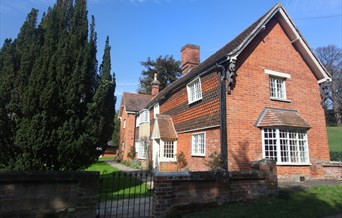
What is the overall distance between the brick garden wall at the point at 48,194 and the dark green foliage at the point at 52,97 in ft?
5.55

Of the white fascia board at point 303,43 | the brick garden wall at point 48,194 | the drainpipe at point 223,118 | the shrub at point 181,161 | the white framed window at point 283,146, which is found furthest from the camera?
the shrub at point 181,161

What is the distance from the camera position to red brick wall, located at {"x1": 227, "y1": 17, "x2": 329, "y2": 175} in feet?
41.2

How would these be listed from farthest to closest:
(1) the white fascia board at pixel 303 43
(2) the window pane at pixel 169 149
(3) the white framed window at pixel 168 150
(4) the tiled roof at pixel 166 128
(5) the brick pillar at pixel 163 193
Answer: (2) the window pane at pixel 169 149 < (3) the white framed window at pixel 168 150 < (4) the tiled roof at pixel 166 128 < (1) the white fascia board at pixel 303 43 < (5) the brick pillar at pixel 163 193

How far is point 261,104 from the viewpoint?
1369 cm

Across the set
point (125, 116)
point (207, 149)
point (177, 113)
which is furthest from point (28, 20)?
point (125, 116)

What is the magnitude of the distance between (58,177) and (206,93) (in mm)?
10207

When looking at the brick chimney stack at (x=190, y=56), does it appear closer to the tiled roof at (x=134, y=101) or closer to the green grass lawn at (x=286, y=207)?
the tiled roof at (x=134, y=101)

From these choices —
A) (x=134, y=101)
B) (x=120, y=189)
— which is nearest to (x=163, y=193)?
(x=120, y=189)

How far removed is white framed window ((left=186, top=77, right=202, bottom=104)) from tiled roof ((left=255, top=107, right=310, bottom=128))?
3.92 m

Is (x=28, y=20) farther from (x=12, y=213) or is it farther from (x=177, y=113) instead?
(x=177, y=113)

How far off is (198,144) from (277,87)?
6034 millimetres

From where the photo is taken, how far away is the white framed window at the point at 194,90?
51.2 ft

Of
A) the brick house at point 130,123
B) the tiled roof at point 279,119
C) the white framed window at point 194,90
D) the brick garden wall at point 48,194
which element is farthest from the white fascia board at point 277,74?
the brick house at point 130,123

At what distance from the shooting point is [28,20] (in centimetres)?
861
